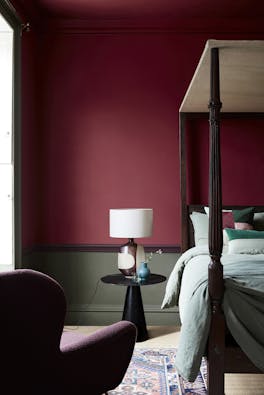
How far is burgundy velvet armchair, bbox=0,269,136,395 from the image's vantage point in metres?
1.67

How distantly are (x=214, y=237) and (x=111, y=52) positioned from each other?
2.96 m

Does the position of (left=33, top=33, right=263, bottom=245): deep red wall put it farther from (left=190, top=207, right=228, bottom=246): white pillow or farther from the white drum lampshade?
the white drum lampshade

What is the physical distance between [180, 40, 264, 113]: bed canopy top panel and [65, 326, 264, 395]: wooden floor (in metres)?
2.06

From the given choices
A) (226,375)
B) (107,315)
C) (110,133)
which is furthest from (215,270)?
(110,133)

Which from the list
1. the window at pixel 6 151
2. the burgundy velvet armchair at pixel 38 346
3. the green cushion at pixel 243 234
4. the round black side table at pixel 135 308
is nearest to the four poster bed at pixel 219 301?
the burgundy velvet armchair at pixel 38 346

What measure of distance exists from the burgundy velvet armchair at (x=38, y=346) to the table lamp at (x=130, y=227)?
6.77ft

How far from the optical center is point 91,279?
4820 mm

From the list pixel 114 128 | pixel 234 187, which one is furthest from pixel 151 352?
pixel 114 128

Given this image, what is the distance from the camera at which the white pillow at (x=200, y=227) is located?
435 cm

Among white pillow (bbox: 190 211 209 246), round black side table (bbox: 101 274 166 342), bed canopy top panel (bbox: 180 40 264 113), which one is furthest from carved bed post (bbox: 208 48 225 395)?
white pillow (bbox: 190 211 209 246)

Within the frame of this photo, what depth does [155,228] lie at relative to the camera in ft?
15.8

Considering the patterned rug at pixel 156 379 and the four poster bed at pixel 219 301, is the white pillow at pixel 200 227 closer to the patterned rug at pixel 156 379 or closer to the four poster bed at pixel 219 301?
the patterned rug at pixel 156 379

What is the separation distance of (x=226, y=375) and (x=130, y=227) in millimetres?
1409

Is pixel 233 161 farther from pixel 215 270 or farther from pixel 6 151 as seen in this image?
pixel 215 270
